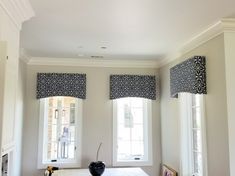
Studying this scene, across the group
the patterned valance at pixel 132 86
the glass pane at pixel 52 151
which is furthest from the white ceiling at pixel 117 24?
Answer: the glass pane at pixel 52 151

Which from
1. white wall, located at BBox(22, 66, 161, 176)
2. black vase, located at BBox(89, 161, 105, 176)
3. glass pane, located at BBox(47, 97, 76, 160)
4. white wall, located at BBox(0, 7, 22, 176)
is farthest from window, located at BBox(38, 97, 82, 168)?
white wall, located at BBox(0, 7, 22, 176)

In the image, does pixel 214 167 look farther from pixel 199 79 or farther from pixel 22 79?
pixel 22 79

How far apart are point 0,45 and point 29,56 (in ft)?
10.5

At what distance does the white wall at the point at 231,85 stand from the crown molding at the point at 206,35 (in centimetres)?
8

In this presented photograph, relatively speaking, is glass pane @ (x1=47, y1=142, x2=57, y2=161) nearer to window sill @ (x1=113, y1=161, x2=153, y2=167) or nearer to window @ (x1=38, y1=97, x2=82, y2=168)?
window @ (x1=38, y1=97, x2=82, y2=168)

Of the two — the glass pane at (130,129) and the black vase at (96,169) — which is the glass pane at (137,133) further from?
the black vase at (96,169)

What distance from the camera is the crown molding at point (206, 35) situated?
3.03 m

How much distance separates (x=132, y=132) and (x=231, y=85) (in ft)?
8.98

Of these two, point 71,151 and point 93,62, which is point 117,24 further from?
point 71,151

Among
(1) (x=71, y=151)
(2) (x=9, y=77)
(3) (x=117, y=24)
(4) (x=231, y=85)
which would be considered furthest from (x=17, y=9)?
(1) (x=71, y=151)

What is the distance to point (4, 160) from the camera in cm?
244

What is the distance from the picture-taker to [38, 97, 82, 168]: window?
201 inches

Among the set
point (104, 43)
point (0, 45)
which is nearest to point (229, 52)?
point (104, 43)

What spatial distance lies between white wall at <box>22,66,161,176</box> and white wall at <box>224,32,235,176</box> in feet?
8.13
